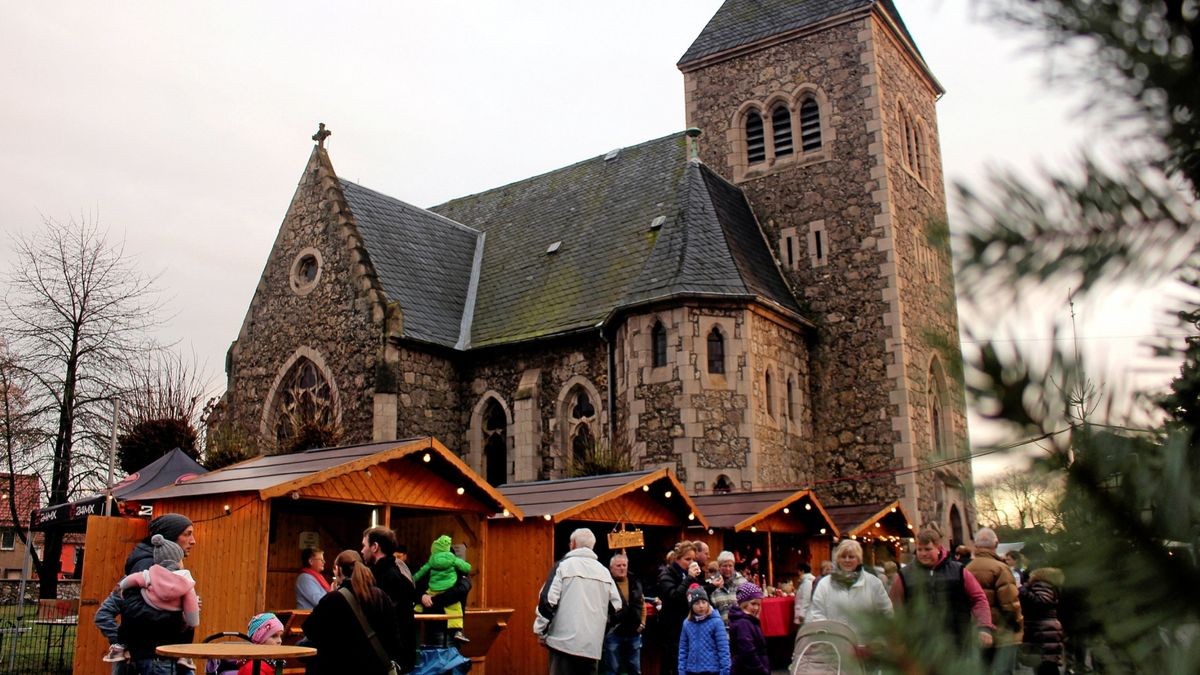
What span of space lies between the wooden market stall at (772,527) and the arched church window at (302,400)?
8748 mm

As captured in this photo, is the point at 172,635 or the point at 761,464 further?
the point at 761,464

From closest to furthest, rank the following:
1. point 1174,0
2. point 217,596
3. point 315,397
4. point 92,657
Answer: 1. point 1174,0
2. point 217,596
3. point 92,657
4. point 315,397

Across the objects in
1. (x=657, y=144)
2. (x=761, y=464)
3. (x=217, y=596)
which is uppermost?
(x=657, y=144)

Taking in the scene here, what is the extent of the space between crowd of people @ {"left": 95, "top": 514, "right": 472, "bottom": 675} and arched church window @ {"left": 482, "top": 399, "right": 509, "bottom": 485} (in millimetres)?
12953

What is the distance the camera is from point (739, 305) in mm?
18469

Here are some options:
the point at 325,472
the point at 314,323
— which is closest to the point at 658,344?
the point at 314,323

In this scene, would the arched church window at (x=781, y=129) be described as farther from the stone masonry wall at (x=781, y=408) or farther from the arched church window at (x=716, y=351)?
the arched church window at (x=716, y=351)

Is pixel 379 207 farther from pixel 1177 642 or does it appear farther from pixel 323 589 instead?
pixel 1177 642

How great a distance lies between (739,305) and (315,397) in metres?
9.17

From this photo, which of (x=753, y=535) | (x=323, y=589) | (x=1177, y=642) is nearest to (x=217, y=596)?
(x=323, y=589)

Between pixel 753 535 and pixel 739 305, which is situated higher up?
pixel 739 305

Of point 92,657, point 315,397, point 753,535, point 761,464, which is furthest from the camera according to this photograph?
point 315,397

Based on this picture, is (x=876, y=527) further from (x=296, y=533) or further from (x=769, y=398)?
(x=296, y=533)

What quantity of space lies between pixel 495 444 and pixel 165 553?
14860mm
